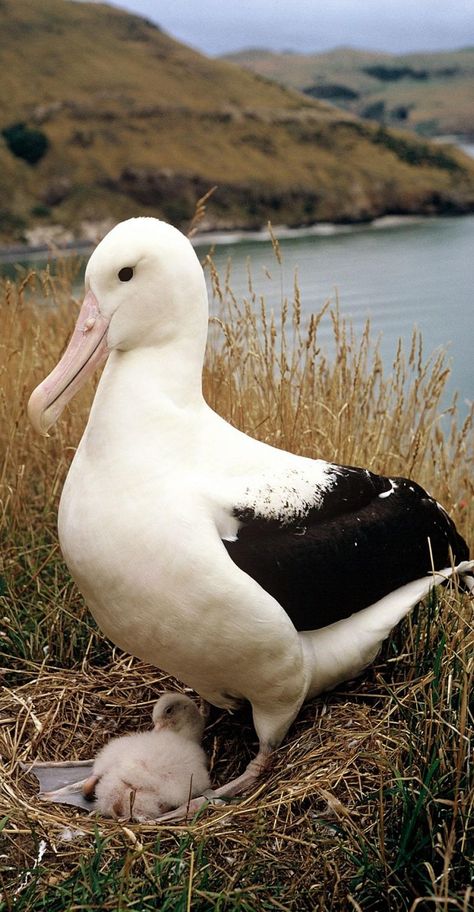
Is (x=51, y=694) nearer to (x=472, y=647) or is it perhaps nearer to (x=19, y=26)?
(x=472, y=647)

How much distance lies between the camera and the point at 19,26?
77.9 meters

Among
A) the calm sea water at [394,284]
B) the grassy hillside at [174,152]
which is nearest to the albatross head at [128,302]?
the calm sea water at [394,284]

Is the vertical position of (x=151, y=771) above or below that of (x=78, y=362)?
below

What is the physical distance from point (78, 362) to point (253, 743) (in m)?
1.46

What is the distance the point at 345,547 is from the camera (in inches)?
120

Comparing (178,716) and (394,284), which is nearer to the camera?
(178,716)

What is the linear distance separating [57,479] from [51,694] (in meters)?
1.22

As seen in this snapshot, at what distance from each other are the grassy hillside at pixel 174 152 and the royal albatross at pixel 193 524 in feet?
150

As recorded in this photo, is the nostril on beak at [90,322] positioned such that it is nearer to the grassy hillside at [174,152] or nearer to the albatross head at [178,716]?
the albatross head at [178,716]

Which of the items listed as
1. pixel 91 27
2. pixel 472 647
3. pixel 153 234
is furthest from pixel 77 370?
pixel 91 27

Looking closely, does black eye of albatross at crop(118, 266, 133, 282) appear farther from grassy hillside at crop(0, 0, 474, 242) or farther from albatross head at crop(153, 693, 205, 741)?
grassy hillside at crop(0, 0, 474, 242)

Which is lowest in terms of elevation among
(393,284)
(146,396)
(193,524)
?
(393,284)

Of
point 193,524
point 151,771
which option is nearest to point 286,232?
point 151,771

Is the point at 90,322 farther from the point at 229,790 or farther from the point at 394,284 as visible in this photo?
the point at 394,284
